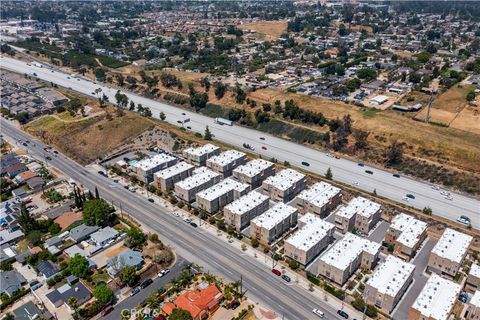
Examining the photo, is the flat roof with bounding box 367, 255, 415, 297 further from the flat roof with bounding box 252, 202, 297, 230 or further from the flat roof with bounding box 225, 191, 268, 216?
the flat roof with bounding box 225, 191, 268, 216

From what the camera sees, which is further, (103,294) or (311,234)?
(311,234)

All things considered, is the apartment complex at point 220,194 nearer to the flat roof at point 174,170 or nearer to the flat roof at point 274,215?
the flat roof at point 274,215

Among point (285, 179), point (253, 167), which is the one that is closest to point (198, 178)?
point (253, 167)

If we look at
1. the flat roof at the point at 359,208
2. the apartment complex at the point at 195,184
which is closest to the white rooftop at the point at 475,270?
the flat roof at the point at 359,208

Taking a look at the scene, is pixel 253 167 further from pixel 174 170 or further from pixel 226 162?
pixel 174 170

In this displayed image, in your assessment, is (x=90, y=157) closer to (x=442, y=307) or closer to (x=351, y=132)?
(x=351, y=132)
